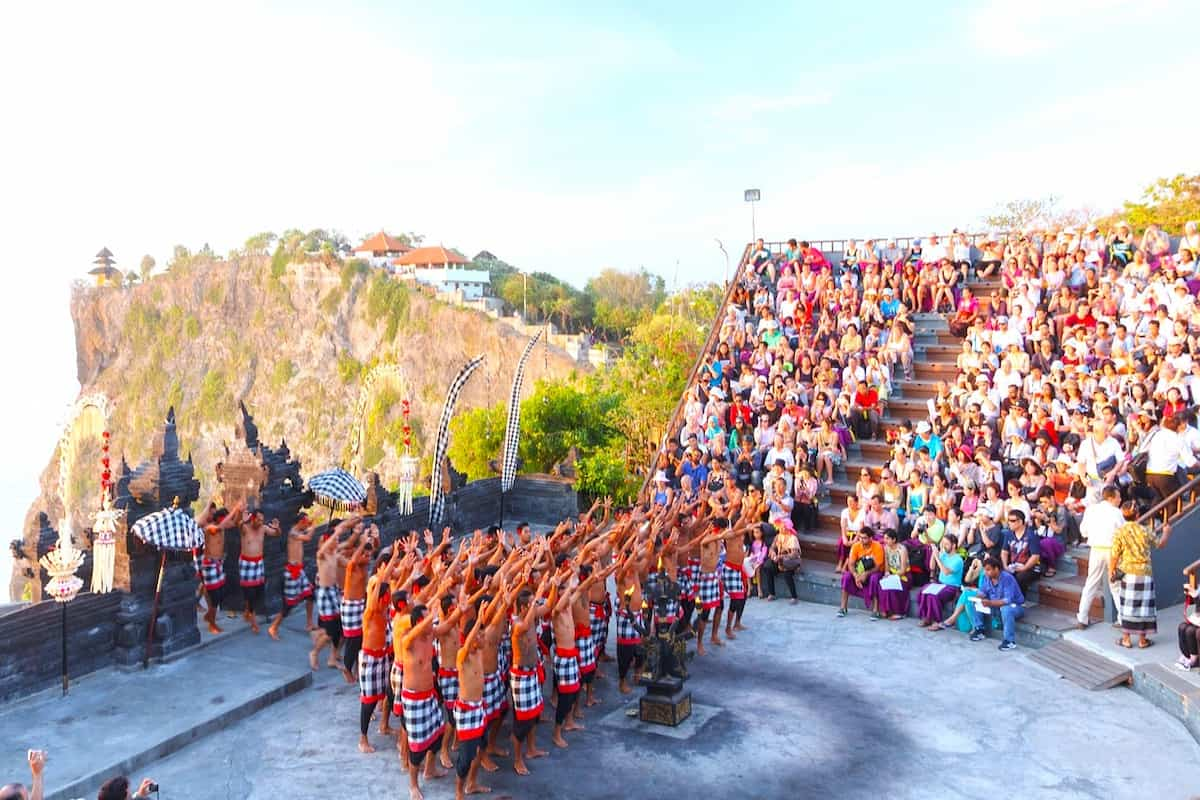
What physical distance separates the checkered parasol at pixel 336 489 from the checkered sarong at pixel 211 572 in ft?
6.25

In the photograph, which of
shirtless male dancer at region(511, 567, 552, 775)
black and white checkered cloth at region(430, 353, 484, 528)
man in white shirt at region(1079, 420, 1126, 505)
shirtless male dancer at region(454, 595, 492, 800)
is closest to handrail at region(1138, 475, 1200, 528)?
man in white shirt at region(1079, 420, 1126, 505)

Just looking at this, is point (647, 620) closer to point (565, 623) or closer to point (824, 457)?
point (565, 623)

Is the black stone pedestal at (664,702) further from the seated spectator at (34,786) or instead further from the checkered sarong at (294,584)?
the seated spectator at (34,786)

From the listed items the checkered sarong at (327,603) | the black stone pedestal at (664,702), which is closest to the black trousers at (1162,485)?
the black stone pedestal at (664,702)

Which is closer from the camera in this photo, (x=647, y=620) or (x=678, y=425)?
(x=647, y=620)

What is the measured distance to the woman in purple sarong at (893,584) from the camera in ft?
→ 41.4

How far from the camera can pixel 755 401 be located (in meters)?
16.8

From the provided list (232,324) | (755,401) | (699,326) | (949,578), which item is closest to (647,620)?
(949,578)

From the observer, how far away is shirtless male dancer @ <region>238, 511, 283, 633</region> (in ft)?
38.1

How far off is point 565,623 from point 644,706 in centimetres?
132

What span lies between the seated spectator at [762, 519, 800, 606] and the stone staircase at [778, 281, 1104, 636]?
0.82 feet

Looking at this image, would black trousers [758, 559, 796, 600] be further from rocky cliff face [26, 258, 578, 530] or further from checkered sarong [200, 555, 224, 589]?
rocky cliff face [26, 258, 578, 530]

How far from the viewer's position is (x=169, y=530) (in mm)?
10102

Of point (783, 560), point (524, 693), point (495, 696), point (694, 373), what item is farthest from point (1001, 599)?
point (694, 373)
